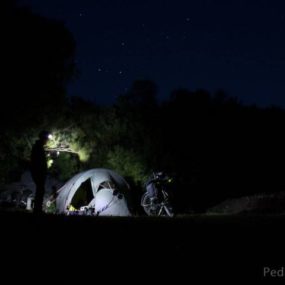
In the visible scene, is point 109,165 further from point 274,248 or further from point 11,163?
point 274,248

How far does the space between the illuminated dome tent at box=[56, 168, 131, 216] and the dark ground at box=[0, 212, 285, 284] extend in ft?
37.4

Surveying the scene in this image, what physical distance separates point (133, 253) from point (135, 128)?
22818mm

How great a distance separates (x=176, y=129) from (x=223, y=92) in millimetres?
12431

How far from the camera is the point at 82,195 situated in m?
21.5

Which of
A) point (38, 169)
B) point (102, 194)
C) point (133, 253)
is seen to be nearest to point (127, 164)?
point (102, 194)

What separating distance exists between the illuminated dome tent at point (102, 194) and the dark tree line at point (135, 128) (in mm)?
4287

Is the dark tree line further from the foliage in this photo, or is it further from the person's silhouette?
the person's silhouette

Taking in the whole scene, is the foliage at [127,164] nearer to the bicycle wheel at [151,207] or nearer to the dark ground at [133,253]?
the bicycle wheel at [151,207]

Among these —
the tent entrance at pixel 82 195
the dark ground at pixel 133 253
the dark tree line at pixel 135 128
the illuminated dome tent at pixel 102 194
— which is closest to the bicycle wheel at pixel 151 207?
the illuminated dome tent at pixel 102 194

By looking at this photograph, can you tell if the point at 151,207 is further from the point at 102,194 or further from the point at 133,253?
the point at 133,253

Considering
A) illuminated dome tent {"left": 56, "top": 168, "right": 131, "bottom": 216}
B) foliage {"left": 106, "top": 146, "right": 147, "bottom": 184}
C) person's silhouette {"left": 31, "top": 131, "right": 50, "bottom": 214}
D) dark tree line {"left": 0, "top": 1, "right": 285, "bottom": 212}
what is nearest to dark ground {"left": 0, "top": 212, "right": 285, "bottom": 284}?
person's silhouette {"left": 31, "top": 131, "right": 50, "bottom": 214}

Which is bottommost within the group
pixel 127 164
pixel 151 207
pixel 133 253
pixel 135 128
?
pixel 133 253

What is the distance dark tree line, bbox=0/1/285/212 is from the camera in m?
18.6

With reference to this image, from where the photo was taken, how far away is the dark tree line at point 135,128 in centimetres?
1862
